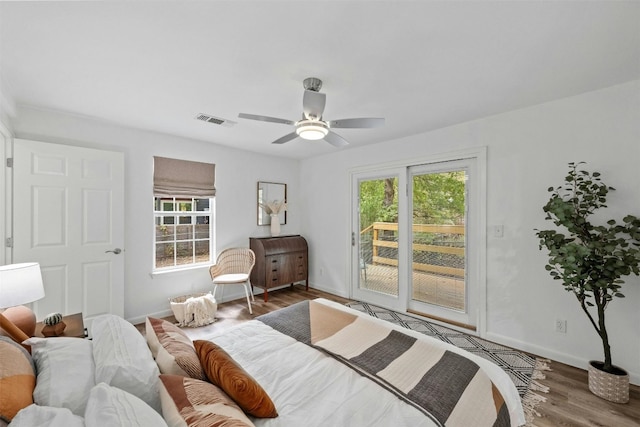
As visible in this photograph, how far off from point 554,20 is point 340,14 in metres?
1.18

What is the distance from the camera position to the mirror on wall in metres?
4.71

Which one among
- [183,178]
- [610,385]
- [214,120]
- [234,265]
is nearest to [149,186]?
[183,178]

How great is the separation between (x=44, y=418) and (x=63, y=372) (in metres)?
0.38

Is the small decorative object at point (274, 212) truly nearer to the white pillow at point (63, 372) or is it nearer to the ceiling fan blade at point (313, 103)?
the ceiling fan blade at point (313, 103)

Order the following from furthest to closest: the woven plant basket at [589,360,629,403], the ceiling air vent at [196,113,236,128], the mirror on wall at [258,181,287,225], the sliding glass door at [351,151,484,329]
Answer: the mirror on wall at [258,181,287,225] → the sliding glass door at [351,151,484,329] → the ceiling air vent at [196,113,236,128] → the woven plant basket at [589,360,629,403]

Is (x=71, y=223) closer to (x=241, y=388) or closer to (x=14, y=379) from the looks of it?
(x=14, y=379)

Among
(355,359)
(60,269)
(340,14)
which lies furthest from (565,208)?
(60,269)

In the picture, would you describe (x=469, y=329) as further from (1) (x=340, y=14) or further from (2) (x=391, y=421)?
(1) (x=340, y=14)

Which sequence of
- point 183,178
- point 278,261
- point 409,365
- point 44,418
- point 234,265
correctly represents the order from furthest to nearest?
point 278,261, point 234,265, point 183,178, point 409,365, point 44,418

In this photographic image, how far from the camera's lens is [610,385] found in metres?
2.03

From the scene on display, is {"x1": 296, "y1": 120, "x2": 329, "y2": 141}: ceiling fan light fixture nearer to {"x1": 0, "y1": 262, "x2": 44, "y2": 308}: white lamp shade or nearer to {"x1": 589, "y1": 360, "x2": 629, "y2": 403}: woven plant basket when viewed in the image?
{"x1": 0, "y1": 262, "x2": 44, "y2": 308}: white lamp shade

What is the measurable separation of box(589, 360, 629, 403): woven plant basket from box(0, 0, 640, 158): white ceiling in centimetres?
226

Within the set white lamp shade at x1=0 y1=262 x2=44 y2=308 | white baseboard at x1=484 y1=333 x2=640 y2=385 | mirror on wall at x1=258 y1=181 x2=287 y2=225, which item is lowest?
white baseboard at x1=484 y1=333 x2=640 y2=385

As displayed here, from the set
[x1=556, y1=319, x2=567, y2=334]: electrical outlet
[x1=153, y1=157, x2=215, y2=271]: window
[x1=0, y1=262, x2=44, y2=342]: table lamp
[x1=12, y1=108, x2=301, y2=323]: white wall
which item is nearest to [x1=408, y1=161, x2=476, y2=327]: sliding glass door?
[x1=556, y1=319, x2=567, y2=334]: electrical outlet
